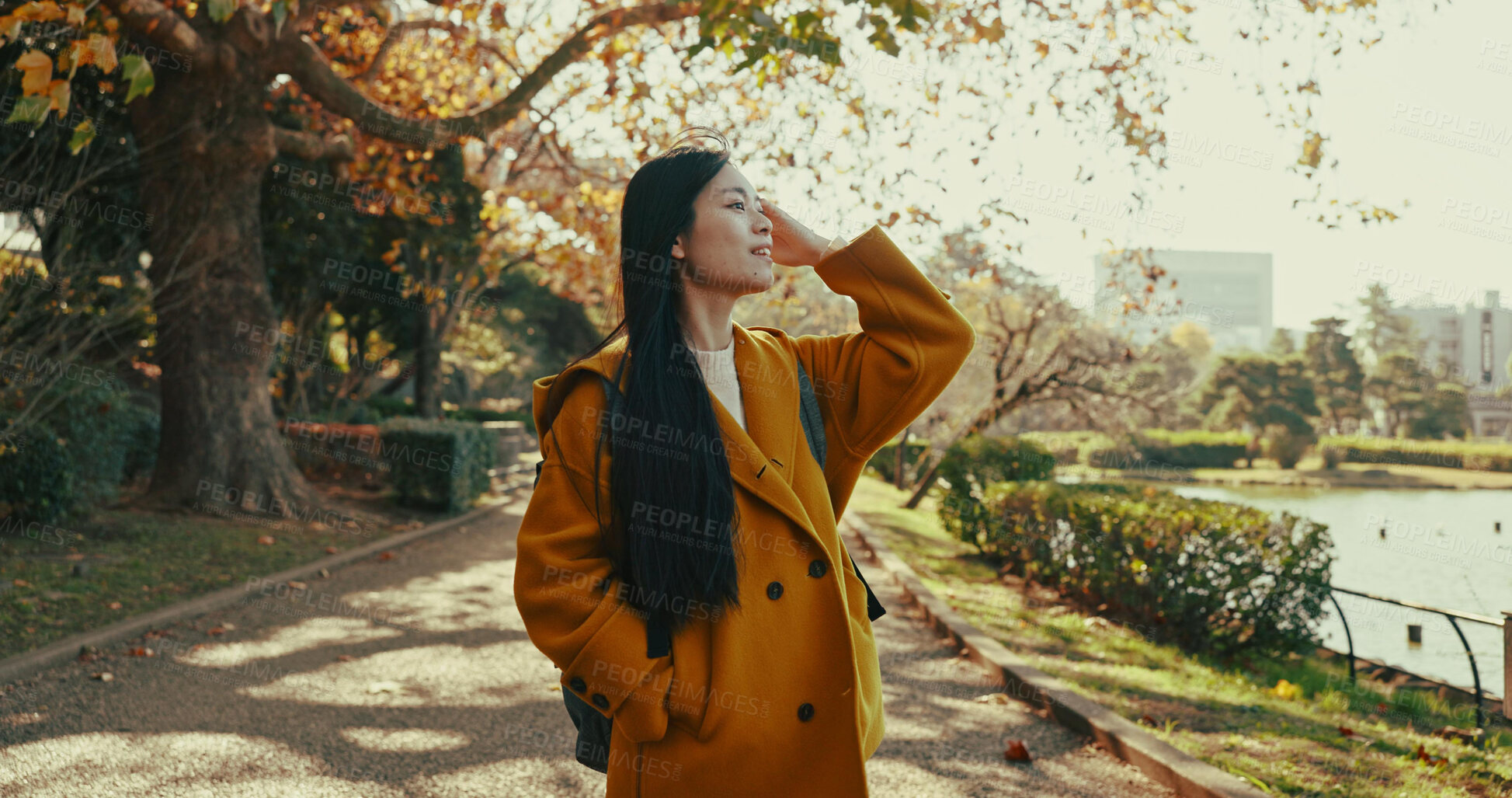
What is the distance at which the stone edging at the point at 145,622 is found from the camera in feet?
16.3

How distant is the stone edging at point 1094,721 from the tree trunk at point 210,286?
301 inches

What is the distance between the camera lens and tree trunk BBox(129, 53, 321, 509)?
375 inches

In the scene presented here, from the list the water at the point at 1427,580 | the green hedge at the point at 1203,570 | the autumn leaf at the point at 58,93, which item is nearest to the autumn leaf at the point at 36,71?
the autumn leaf at the point at 58,93

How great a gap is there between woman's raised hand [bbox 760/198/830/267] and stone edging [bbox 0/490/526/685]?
5087 millimetres

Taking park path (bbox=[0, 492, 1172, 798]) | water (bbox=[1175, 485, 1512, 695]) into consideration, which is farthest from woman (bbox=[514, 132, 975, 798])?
water (bbox=[1175, 485, 1512, 695])

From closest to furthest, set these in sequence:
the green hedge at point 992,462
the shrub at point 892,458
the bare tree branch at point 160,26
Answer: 1. the bare tree branch at point 160,26
2. the green hedge at point 992,462
3. the shrub at point 892,458

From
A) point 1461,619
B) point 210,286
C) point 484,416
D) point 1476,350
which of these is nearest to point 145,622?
point 210,286

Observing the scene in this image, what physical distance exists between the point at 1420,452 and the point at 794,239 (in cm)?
2710

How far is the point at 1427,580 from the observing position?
1088cm

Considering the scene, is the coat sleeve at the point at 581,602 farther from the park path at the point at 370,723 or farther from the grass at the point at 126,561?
the grass at the point at 126,561

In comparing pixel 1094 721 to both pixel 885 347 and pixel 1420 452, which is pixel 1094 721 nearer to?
pixel 885 347

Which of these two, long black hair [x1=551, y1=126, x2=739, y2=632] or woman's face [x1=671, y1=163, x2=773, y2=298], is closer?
long black hair [x1=551, y1=126, x2=739, y2=632]

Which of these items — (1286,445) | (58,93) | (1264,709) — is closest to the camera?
(58,93)

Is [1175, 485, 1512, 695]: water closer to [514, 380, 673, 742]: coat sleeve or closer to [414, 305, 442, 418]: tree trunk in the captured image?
[514, 380, 673, 742]: coat sleeve
